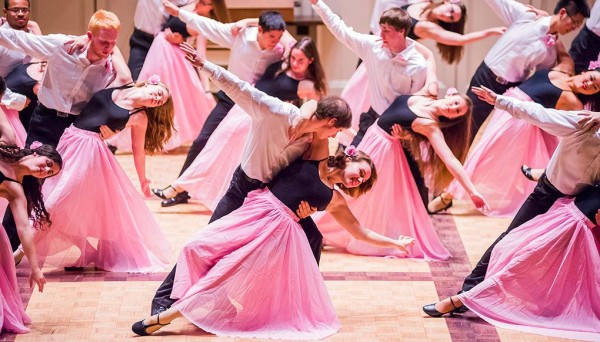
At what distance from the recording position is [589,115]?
196 inches

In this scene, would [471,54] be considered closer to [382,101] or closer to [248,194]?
[382,101]

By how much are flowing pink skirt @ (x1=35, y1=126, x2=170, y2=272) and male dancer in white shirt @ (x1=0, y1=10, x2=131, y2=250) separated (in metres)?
0.12

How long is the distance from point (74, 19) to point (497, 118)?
3780 millimetres

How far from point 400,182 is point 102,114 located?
157 centimetres

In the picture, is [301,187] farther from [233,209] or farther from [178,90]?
[178,90]

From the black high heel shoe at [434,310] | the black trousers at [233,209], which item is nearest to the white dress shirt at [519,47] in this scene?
the black high heel shoe at [434,310]

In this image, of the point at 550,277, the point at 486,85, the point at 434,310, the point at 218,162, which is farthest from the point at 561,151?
the point at 218,162

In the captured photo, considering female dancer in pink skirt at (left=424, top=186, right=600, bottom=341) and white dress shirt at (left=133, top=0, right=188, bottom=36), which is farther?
white dress shirt at (left=133, top=0, right=188, bottom=36)

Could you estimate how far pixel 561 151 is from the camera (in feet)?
16.8

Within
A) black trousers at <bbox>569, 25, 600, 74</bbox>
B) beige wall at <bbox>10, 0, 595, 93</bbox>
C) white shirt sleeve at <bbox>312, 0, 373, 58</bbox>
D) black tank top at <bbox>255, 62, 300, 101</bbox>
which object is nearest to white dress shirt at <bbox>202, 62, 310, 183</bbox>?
white shirt sleeve at <bbox>312, 0, 373, 58</bbox>

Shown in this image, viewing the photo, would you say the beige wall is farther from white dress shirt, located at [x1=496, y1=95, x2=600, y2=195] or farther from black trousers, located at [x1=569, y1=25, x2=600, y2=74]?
white dress shirt, located at [x1=496, y1=95, x2=600, y2=195]

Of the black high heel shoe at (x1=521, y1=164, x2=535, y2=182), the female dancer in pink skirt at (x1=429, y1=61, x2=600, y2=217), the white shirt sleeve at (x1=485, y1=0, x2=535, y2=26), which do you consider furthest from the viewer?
the white shirt sleeve at (x1=485, y1=0, x2=535, y2=26)

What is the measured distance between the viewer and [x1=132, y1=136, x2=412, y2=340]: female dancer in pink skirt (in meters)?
4.94

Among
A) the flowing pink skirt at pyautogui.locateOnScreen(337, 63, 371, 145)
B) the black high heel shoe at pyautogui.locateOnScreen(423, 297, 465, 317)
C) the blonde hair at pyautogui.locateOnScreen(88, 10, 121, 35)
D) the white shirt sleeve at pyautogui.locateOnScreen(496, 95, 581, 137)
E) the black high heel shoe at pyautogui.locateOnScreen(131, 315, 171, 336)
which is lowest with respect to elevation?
the flowing pink skirt at pyautogui.locateOnScreen(337, 63, 371, 145)
